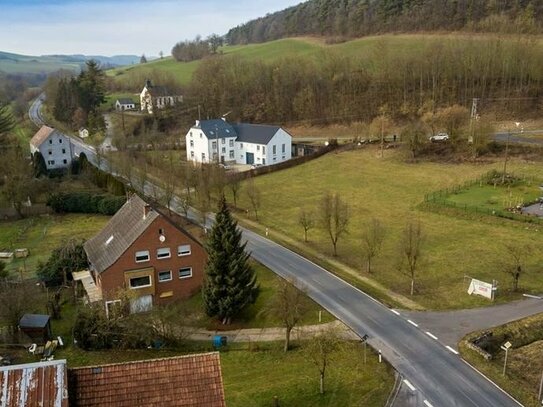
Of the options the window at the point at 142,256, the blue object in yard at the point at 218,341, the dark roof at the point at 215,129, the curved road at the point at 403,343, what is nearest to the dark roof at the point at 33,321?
the window at the point at 142,256

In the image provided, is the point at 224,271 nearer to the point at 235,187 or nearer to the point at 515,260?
the point at 515,260

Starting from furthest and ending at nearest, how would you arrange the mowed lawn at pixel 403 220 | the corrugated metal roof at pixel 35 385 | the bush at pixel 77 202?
the bush at pixel 77 202 → the mowed lawn at pixel 403 220 → the corrugated metal roof at pixel 35 385

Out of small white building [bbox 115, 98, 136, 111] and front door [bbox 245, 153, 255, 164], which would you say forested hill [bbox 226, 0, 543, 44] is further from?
front door [bbox 245, 153, 255, 164]

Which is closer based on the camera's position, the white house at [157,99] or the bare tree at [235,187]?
the bare tree at [235,187]

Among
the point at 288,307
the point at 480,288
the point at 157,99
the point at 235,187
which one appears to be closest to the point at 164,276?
the point at 288,307

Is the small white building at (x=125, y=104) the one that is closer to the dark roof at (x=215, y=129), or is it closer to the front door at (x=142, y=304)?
the dark roof at (x=215, y=129)

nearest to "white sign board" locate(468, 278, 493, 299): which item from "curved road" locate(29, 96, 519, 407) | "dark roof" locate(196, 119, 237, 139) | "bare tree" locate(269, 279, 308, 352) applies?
"curved road" locate(29, 96, 519, 407)

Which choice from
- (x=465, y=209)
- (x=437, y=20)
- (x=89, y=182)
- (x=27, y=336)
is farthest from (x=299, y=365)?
(x=437, y=20)
